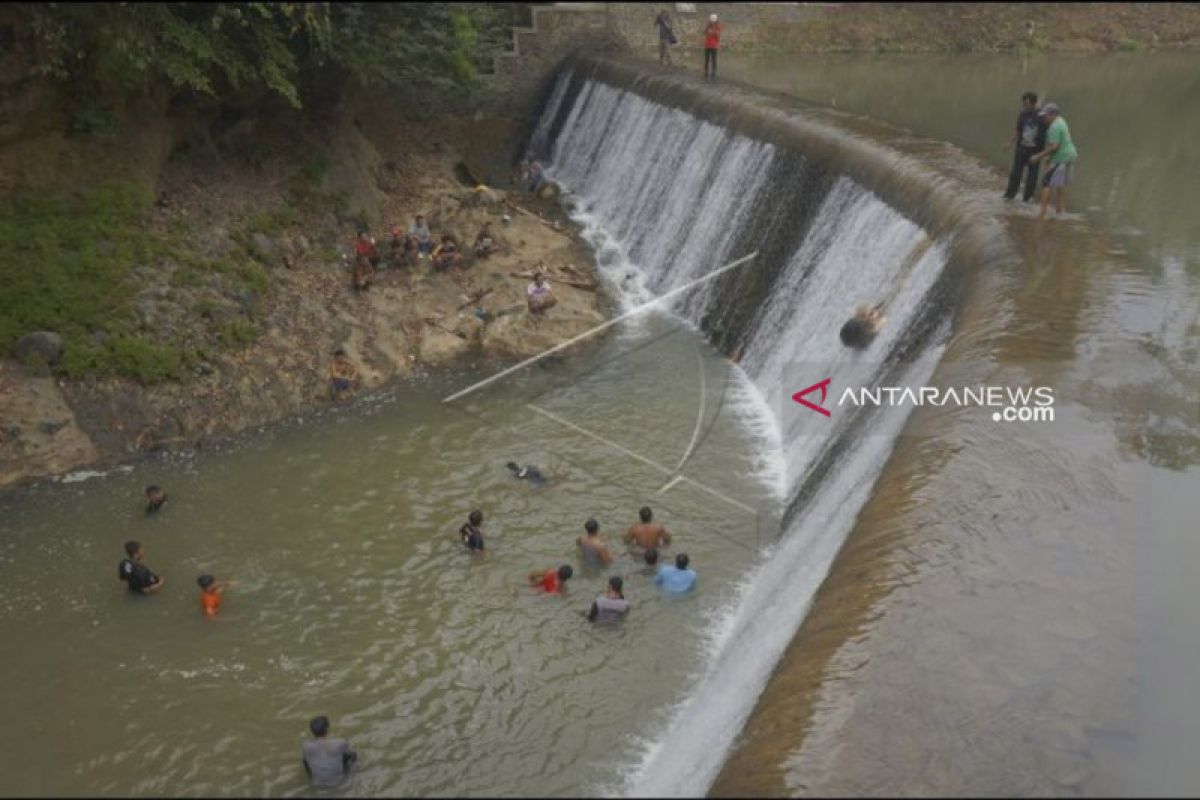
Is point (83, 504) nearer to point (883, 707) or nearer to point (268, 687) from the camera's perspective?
point (268, 687)

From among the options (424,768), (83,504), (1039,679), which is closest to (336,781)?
(424,768)

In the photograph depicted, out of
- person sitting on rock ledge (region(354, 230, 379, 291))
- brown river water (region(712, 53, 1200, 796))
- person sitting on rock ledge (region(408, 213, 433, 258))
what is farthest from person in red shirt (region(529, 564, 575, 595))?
person sitting on rock ledge (region(408, 213, 433, 258))

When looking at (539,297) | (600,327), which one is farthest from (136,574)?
(600,327)

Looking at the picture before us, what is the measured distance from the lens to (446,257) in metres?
20.8

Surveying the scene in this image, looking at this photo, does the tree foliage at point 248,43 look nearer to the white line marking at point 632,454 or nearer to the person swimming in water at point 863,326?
the white line marking at point 632,454

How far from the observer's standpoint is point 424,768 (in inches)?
368

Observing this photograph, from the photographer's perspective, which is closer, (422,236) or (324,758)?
(324,758)

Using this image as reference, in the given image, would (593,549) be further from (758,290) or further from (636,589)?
(758,290)

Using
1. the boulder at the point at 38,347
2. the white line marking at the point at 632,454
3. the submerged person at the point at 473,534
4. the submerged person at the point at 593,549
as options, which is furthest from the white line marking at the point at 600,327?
the boulder at the point at 38,347

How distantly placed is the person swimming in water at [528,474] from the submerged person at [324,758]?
5.81m

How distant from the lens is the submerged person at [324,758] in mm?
9086

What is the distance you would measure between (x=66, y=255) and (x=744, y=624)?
13.2 m

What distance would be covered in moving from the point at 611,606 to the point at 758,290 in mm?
9111

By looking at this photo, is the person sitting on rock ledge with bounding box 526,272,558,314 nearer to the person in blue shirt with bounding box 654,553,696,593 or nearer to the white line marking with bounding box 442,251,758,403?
the white line marking with bounding box 442,251,758,403
